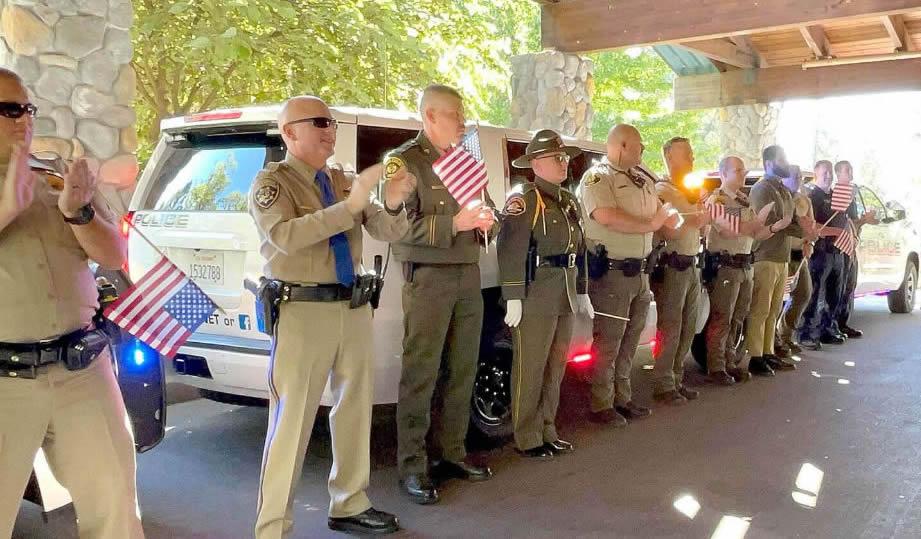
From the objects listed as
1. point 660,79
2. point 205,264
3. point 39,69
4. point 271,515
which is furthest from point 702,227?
point 660,79

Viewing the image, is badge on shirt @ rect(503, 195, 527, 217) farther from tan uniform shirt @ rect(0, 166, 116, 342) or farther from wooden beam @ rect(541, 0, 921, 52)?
wooden beam @ rect(541, 0, 921, 52)

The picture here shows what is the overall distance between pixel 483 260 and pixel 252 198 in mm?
1960

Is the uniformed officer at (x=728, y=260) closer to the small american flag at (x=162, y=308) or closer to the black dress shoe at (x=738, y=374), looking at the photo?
the black dress shoe at (x=738, y=374)

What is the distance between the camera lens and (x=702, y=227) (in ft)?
21.1

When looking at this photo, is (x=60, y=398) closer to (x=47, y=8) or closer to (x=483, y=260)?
(x=483, y=260)

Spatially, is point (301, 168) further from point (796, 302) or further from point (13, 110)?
point (796, 302)

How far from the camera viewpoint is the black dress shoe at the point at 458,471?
4574mm

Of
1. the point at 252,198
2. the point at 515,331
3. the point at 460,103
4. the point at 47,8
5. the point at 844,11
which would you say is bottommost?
the point at 515,331

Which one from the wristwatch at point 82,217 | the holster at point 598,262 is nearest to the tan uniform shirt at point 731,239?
the holster at point 598,262

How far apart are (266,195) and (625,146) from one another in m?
2.93

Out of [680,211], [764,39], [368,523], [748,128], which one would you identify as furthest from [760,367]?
[748,128]

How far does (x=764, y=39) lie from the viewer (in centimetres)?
1326

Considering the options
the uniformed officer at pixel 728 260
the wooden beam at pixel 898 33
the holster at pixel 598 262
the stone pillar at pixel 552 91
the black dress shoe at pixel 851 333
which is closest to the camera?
the holster at pixel 598 262

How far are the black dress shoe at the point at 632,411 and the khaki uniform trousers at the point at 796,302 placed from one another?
307 centimetres
